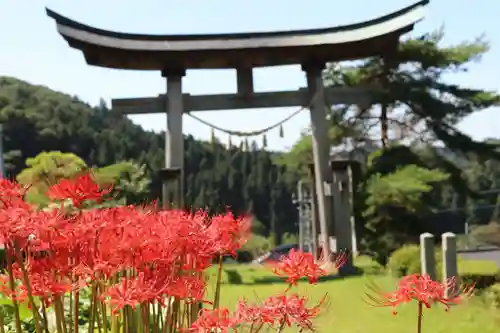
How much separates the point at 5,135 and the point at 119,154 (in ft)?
17.7

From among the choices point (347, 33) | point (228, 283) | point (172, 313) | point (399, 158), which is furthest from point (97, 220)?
point (399, 158)

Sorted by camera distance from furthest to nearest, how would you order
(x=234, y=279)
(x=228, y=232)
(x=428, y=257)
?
(x=234, y=279), (x=428, y=257), (x=228, y=232)

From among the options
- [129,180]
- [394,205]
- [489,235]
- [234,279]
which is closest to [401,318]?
[234,279]

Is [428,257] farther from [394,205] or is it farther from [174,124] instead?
[394,205]

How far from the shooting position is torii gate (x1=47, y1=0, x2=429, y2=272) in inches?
344

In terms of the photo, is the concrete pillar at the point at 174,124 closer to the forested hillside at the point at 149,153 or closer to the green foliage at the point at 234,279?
the green foliage at the point at 234,279

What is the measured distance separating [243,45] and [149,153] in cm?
2362

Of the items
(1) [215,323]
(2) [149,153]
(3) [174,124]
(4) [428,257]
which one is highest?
(2) [149,153]

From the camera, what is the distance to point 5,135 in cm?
2973

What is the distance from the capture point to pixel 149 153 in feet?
105

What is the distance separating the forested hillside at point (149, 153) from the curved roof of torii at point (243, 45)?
19.8 meters

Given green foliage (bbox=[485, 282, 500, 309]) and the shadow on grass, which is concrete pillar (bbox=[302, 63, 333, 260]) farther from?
green foliage (bbox=[485, 282, 500, 309])

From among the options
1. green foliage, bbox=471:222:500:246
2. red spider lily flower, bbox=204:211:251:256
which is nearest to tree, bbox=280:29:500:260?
green foliage, bbox=471:222:500:246

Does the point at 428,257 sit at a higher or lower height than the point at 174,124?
lower
